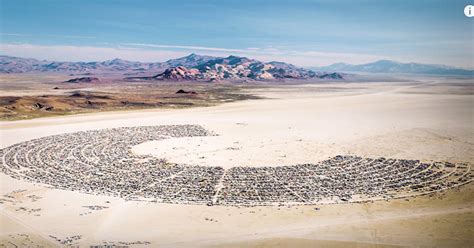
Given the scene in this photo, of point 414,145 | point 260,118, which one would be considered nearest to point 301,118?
point 260,118

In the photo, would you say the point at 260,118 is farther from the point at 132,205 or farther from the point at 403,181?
the point at 132,205

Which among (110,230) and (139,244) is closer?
(139,244)

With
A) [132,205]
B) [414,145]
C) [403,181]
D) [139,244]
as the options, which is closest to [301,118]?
[414,145]

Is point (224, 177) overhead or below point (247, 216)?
overhead

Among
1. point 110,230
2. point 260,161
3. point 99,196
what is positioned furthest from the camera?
point 260,161

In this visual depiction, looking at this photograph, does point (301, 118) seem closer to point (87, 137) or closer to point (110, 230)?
point (87, 137)

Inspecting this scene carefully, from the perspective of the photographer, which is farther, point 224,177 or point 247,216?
point 224,177

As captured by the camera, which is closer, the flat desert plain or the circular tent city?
the flat desert plain

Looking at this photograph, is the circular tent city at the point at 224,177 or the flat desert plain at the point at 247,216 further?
the circular tent city at the point at 224,177

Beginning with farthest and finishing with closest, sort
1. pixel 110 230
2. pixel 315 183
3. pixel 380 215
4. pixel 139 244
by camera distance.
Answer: pixel 315 183 < pixel 380 215 < pixel 110 230 < pixel 139 244
